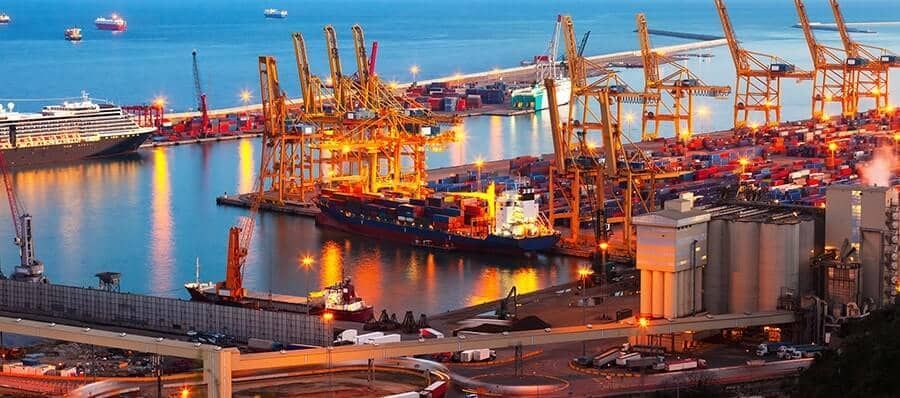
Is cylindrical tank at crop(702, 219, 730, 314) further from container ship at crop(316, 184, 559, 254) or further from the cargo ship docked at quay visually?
container ship at crop(316, 184, 559, 254)

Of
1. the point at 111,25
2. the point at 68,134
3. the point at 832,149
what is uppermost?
the point at 111,25

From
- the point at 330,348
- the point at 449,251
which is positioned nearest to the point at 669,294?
the point at 330,348

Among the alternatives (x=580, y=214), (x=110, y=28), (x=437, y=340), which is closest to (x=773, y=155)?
(x=580, y=214)

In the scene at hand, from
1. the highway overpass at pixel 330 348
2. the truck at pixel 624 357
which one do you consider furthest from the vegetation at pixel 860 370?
the highway overpass at pixel 330 348

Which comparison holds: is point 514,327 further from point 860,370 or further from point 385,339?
point 860,370

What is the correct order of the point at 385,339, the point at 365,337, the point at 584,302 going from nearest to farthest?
the point at 385,339 → the point at 365,337 → the point at 584,302

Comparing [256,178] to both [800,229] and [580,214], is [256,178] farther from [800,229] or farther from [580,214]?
[800,229]

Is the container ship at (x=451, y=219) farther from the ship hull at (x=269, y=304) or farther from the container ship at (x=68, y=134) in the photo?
the container ship at (x=68, y=134)

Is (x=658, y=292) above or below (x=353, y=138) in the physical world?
below
